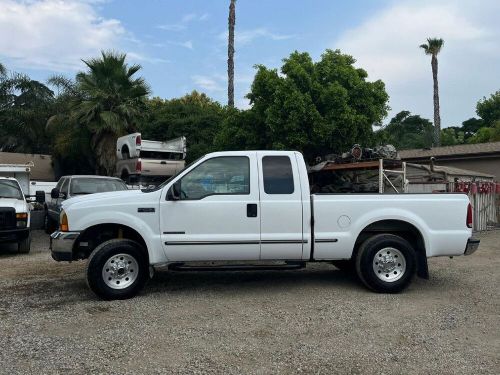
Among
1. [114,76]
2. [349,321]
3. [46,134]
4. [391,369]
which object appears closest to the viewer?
[391,369]

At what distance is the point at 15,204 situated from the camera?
10.6 meters

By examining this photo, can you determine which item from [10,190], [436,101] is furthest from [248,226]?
[436,101]

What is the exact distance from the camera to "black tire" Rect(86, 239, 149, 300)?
643cm

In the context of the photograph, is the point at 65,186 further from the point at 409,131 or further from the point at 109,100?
the point at 409,131

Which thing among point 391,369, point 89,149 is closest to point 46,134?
point 89,149

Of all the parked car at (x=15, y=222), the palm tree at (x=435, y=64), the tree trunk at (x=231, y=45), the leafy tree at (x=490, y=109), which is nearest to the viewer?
the parked car at (x=15, y=222)

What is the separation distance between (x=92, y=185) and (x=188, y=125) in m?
14.2

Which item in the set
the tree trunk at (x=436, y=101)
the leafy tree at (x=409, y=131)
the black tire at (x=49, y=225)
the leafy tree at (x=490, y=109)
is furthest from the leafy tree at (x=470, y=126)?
the black tire at (x=49, y=225)

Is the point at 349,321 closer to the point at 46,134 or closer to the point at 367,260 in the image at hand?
the point at 367,260

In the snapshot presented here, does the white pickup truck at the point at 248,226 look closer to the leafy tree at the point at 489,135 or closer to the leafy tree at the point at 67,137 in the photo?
the leafy tree at the point at 67,137

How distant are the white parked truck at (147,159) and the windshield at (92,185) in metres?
2.99

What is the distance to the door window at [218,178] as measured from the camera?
265 inches

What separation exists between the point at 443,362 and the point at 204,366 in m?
2.17

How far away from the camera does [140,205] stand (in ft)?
21.7
